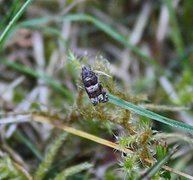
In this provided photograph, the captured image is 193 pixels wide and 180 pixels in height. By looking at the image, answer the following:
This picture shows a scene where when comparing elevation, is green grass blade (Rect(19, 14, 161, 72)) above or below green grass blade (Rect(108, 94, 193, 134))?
above

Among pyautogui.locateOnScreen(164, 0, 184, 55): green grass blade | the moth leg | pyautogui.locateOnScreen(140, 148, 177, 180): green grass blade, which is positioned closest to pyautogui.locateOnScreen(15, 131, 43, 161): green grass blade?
the moth leg

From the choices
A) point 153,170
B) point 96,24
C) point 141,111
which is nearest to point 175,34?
point 96,24

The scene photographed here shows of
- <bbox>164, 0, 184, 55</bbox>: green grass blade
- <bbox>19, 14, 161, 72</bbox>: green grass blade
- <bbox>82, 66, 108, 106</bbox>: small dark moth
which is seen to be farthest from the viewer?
<bbox>164, 0, 184, 55</bbox>: green grass blade

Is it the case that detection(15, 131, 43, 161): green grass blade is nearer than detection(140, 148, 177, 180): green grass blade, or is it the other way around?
detection(140, 148, 177, 180): green grass blade

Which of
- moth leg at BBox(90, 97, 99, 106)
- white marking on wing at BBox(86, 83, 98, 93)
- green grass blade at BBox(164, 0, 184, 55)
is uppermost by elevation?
white marking on wing at BBox(86, 83, 98, 93)

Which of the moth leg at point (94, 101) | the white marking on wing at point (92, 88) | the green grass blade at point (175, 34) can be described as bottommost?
the green grass blade at point (175, 34)

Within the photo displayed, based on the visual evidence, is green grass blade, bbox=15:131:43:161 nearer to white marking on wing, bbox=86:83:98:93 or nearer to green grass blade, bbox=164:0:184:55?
white marking on wing, bbox=86:83:98:93

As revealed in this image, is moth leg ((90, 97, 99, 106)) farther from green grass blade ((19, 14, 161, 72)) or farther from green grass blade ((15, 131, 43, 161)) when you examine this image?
green grass blade ((19, 14, 161, 72))

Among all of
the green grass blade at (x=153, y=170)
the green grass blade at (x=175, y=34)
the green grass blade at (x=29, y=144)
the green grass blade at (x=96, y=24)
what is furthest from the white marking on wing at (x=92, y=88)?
the green grass blade at (x=175, y=34)

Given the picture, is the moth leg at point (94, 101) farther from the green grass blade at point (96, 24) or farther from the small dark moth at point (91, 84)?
the green grass blade at point (96, 24)

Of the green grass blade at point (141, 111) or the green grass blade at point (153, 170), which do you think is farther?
the green grass blade at point (141, 111)

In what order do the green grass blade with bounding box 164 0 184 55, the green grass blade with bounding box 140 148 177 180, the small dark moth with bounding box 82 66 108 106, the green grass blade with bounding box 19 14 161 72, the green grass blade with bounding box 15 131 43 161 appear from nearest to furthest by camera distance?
1. the green grass blade with bounding box 140 148 177 180
2. the small dark moth with bounding box 82 66 108 106
3. the green grass blade with bounding box 15 131 43 161
4. the green grass blade with bounding box 19 14 161 72
5. the green grass blade with bounding box 164 0 184 55

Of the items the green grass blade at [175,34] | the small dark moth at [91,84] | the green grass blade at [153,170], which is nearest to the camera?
the green grass blade at [153,170]
